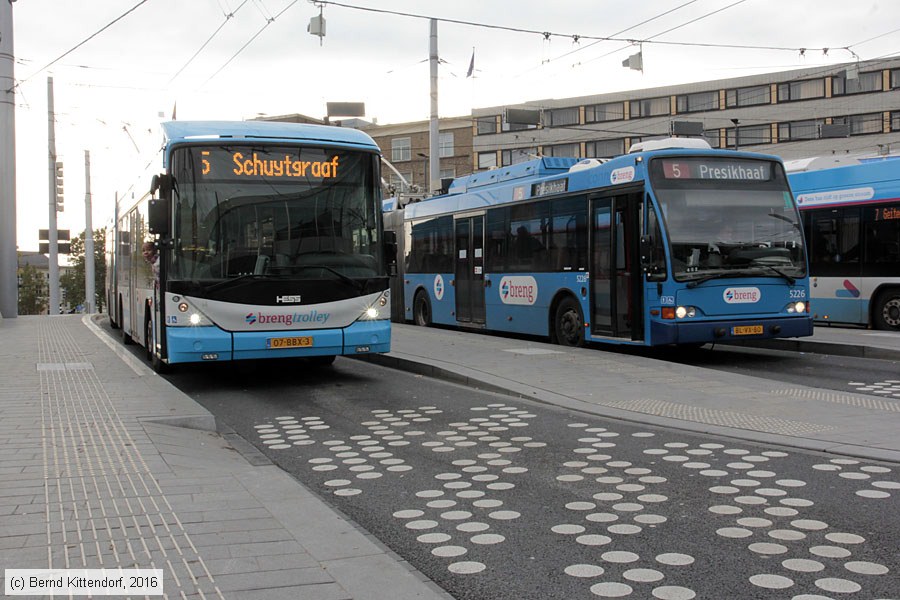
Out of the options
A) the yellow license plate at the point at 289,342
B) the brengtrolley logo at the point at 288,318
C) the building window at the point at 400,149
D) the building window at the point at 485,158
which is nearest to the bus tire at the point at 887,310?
the brengtrolley logo at the point at 288,318

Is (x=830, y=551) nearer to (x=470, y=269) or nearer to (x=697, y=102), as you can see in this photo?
(x=470, y=269)

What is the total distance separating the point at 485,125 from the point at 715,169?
194 feet

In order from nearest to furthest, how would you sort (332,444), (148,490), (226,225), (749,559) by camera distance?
(749,559)
(148,490)
(332,444)
(226,225)

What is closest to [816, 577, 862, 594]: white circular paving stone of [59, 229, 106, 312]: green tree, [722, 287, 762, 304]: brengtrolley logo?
[722, 287, 762, 304]: brengtrolley logo

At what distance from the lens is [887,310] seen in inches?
663

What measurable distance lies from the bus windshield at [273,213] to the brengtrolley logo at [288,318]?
463 mm

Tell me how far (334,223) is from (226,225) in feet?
4.33

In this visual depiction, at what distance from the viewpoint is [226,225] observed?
34.0 ft

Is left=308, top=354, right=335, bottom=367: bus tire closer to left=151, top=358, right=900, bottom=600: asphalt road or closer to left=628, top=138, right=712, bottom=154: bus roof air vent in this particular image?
left=151, top=358, right=900, bottom=600: asphalt road

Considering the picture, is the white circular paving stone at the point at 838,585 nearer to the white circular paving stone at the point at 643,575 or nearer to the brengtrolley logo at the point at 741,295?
the white circular paving stone at the point at 643,575

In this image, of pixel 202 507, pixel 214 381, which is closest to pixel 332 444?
pixel 202 507

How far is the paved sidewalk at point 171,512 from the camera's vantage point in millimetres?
3895

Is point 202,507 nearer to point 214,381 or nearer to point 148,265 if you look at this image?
point 214,381

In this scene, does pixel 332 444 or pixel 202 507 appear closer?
pixel 202 507
